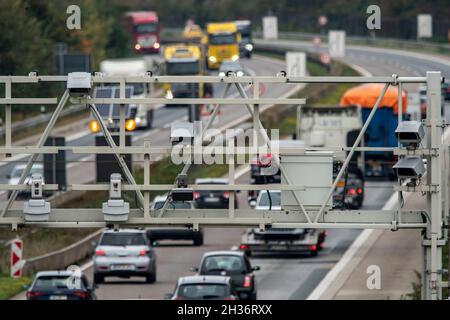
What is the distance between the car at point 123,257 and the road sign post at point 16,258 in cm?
216

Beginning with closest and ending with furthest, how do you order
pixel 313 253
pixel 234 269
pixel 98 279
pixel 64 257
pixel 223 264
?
pixel 234 269
pixel 223 264
pixel 98 279
pixel 64 257
pixel 313 253

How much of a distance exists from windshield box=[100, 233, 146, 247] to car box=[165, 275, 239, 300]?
11.8 metres

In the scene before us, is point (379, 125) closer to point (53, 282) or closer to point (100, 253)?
point (100, 253)

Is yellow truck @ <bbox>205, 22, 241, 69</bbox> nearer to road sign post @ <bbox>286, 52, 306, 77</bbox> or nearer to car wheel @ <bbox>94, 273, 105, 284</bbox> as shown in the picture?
road sign post @ <bbox>286, 52, 306, 77</bbox>

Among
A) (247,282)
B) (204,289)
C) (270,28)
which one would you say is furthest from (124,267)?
(270,28)

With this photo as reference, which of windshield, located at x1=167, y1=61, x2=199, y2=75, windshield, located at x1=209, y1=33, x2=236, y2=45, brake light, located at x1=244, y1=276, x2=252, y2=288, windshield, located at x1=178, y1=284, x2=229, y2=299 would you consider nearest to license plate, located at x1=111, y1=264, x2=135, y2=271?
brake light, located at x1=244, y1=276, x2=252, y2=288

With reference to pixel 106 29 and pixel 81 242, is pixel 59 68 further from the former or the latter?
pixel 106 29

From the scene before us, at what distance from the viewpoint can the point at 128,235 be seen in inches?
1885

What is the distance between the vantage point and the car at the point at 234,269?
4256 cm

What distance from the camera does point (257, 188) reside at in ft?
75.6

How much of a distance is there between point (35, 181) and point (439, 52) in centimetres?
3461

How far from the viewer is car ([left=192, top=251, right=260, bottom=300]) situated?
140 feet

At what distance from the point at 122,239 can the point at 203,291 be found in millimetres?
12505

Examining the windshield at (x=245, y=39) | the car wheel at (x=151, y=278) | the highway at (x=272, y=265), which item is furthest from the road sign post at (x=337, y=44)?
the car wheel at (x=151, y=278)
